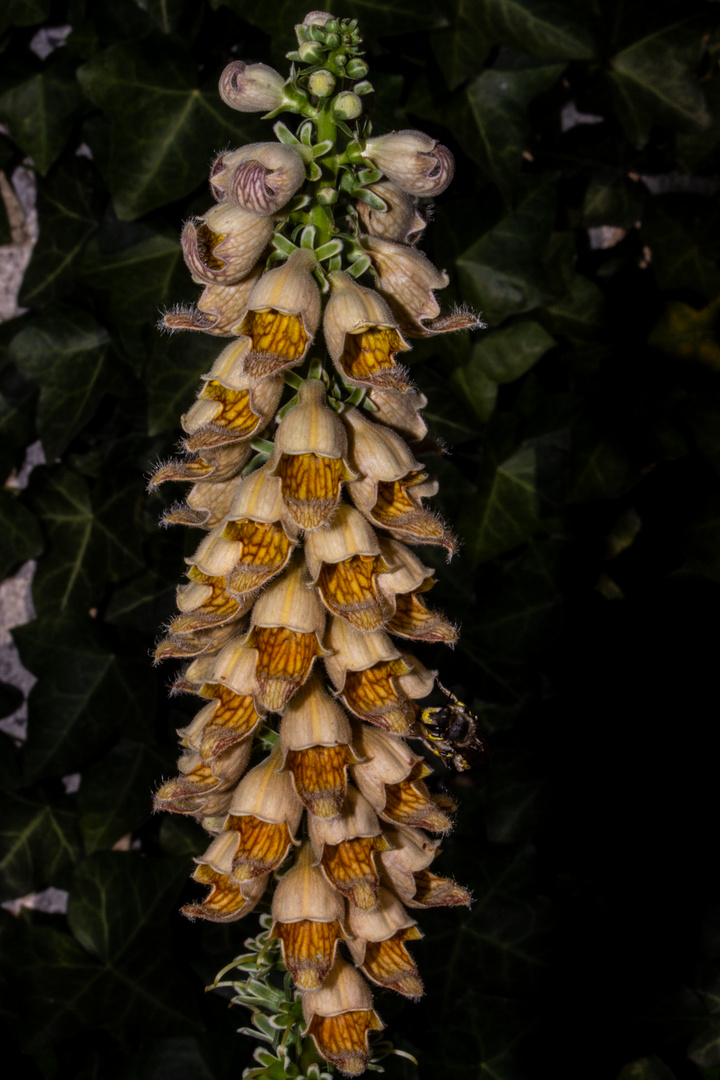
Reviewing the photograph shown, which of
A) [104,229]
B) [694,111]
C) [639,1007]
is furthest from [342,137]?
[639,1007]

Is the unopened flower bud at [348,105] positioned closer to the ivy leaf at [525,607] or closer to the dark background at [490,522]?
the dark background at [490,522]

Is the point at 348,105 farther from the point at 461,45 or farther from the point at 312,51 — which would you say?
the point at 461,45

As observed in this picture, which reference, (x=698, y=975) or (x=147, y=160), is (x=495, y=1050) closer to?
(x=698, y=975)

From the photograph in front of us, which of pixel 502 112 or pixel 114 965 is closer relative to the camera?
pixel 502 112

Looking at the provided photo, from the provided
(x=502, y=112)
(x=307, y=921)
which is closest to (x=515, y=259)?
(x=502, y=112)

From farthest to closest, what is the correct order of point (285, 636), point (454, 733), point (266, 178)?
1. point (454, 733)
2. point (285, 636)
3. point (266, 178)

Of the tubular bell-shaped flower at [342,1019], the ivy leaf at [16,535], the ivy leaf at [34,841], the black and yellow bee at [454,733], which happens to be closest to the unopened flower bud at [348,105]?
the black and yellow bee at [454,733]

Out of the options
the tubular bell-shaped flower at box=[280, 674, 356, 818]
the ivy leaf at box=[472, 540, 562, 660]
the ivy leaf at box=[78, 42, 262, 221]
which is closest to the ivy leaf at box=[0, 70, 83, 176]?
the ivy leaf at box=[78, 42, 262, 221]
